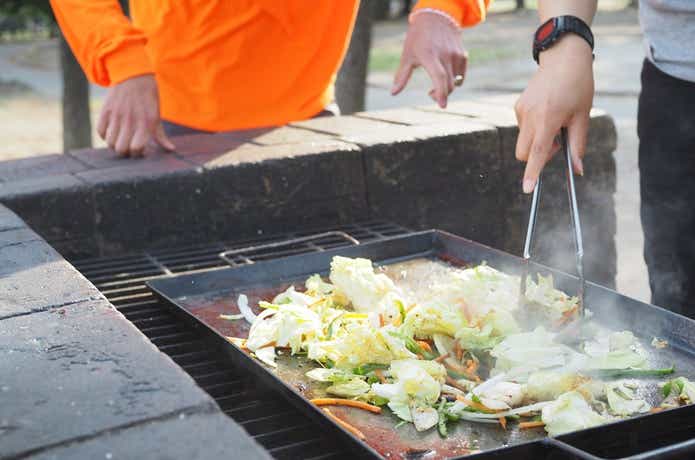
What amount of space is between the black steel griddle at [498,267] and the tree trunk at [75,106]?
7017mm

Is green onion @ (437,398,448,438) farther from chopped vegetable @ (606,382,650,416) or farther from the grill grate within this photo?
chopped vegetable @ (606,382,650,416)

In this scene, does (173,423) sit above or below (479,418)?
above

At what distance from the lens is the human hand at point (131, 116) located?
3994 millimetres

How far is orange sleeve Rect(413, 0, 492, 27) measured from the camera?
13.5 ft

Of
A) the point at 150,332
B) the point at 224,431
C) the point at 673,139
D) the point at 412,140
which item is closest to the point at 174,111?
the point at 412,140

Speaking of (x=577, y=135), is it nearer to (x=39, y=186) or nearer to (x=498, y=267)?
(x=498, y=267)

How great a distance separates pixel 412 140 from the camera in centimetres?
429

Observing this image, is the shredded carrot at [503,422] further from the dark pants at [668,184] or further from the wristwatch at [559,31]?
the dark pants at [668,184]

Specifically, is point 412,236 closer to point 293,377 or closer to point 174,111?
point 293,377

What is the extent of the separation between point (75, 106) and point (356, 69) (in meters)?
3.58

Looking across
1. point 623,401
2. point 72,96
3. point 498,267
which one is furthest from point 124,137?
point 72,96

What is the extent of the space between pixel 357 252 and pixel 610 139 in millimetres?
1858

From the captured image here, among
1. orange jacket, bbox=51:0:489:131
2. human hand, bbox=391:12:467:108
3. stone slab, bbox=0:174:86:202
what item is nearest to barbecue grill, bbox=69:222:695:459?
stone slab, bbox=0:174:86:202

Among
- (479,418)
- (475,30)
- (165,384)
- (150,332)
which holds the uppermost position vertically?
(165,384)
